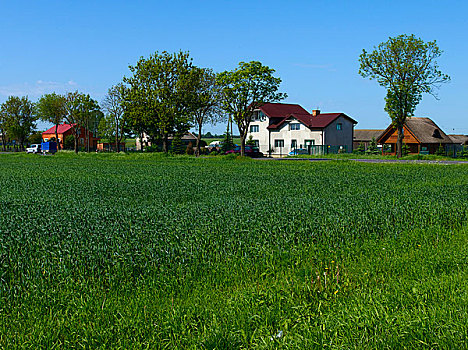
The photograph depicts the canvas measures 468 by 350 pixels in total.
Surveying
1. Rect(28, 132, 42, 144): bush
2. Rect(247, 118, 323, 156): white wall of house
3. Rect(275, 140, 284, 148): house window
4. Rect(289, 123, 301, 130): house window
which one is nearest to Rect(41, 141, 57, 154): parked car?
Rect(28, 132, 42, 144): bush

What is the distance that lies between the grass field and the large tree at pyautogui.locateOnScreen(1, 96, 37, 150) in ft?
361

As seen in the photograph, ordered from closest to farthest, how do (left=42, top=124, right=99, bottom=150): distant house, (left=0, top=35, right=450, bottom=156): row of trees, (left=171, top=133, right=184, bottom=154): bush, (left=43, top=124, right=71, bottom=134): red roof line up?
(left=0, top=35, right=450, bottom=156): row of trees
(left=171, top=133, right=184, bottom=154): bush
(left=42, top=124, right=99, bottom=150): distant house
(left=43, top=124, right=71, bottom=134): red roof

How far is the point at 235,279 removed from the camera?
276 inches

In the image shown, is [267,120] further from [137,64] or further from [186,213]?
[186,213]

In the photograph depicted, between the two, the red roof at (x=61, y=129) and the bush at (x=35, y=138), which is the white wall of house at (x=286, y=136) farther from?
the bush at (x=35, y=138)

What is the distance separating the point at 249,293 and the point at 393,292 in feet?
6.43

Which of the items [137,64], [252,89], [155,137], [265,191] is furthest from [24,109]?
[265,191]

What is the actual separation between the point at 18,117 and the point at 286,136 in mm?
70114

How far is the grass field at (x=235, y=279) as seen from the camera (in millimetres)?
5043

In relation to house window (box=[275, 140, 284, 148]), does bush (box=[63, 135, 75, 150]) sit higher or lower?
higher

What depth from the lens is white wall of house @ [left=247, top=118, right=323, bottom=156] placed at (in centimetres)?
8062

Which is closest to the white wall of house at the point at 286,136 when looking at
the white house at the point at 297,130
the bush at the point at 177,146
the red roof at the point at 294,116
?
the white house at the point at 297,130

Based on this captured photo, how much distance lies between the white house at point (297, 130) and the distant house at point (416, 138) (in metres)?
8.06

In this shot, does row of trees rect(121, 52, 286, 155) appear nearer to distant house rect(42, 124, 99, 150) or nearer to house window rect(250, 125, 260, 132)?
house window rect(250, 125, 260, 132)
